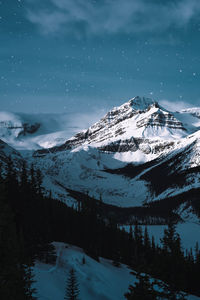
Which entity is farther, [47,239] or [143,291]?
[47,239]

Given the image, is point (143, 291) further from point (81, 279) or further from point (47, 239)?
point (47, 239)

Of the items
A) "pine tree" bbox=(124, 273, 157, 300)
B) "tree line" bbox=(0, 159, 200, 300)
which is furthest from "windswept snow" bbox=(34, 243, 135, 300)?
"pine tree" bbox=(124, 273, 157, 300)

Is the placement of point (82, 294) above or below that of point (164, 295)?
below

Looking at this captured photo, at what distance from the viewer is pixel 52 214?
289 feet

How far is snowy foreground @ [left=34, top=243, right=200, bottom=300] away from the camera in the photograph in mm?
46719

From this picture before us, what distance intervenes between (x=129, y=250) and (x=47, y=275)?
6568 cm

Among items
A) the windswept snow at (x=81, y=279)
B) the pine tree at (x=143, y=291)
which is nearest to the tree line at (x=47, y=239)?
the pine tree at (x=143, y=291)

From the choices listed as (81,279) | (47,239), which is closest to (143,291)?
(81,279)

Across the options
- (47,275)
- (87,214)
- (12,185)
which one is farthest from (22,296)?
(87,214)

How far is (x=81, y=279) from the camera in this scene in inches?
2286

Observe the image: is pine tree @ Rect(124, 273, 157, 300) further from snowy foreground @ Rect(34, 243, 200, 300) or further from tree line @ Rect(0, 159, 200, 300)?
snowy foreground @ Rect(34, 243, 200, 300)

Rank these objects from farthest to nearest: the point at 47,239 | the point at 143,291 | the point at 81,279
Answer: the point at 47,239, the point at 81,279, the point at 143,291

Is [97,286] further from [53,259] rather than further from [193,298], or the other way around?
[193,298]

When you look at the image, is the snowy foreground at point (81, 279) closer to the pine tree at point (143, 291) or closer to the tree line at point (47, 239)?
the tree line at point (47, 239)
